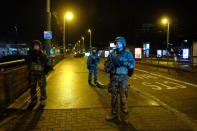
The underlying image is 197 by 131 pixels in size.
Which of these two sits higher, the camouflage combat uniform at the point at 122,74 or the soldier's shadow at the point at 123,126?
the camouflage combat uniform at the point at 122,74

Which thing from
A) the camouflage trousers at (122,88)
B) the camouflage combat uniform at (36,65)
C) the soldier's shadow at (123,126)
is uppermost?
the camouflage combat uniform at (36,65)

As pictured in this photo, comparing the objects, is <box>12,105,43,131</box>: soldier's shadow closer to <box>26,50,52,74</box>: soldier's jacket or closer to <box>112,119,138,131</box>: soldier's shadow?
<box>26,50,52,74</box>: soldier's jacket

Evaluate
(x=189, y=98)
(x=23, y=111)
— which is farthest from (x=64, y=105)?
(x=189, y=98)

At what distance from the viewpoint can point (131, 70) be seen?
4266 millimetres

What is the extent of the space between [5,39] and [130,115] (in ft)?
153

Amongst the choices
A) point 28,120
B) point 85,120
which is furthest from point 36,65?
point 85,120

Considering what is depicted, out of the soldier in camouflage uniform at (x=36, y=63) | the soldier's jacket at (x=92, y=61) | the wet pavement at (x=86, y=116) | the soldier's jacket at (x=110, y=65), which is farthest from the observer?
the soldier's jacket at (x=92, y=61)

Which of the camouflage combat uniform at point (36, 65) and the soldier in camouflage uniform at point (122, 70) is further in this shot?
the camouflage combat uniform at point (36, 65)

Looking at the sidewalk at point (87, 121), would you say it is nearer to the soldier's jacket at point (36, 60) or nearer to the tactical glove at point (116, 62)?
the soldier's jacket at point (36, 60)

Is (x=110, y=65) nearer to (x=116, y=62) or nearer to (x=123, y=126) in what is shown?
(x=116, y=62)

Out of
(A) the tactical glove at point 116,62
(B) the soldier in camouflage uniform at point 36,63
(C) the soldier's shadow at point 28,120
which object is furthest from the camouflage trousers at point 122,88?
(B) the soldier in camouflage uniform at point 36,63

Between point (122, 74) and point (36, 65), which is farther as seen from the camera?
point (36, 65)

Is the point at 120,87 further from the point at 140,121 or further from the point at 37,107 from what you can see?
the point at 37,107

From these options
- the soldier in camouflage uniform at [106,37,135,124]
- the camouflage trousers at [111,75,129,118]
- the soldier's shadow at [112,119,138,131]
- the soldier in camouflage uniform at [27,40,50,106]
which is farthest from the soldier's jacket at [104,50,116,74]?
the soldier in camouflage uniform at [27,40,50,106]
